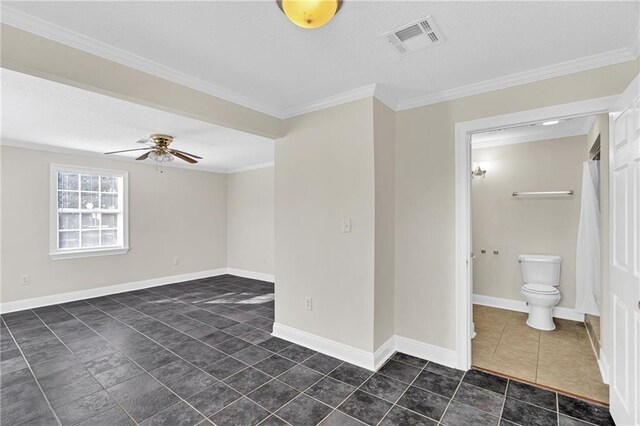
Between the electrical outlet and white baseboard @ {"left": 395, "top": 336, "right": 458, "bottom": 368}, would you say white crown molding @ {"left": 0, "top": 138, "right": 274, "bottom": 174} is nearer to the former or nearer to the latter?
the electrical outlet

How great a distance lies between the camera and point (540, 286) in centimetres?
360

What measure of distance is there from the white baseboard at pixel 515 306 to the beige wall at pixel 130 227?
519cm

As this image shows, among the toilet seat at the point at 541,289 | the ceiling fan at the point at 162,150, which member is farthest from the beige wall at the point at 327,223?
the toilet seat at the point at 541,289

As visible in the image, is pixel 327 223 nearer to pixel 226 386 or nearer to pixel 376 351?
pixel 376 351

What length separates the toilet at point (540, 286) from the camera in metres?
3.41

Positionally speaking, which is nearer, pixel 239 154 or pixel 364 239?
pixel 364 239

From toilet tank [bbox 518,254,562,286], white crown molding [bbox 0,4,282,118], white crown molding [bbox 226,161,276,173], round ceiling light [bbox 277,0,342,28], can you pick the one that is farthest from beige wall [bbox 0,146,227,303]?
toilet tank [bbox 518,254,562,286]

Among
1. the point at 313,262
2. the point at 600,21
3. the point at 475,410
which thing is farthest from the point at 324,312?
the point at 600,21

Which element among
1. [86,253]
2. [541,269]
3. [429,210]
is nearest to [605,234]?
[429,210]

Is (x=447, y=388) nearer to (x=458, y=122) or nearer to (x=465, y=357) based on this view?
(x=465, y=357)

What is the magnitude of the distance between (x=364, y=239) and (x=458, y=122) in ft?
4.27

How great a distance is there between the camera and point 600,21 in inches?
67.8

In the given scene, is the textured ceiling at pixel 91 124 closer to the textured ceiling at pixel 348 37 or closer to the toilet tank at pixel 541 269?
the textured ceiling at pixel 348 37

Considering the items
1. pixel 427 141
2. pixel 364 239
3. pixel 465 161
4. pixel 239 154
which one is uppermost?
pixel 239 154
